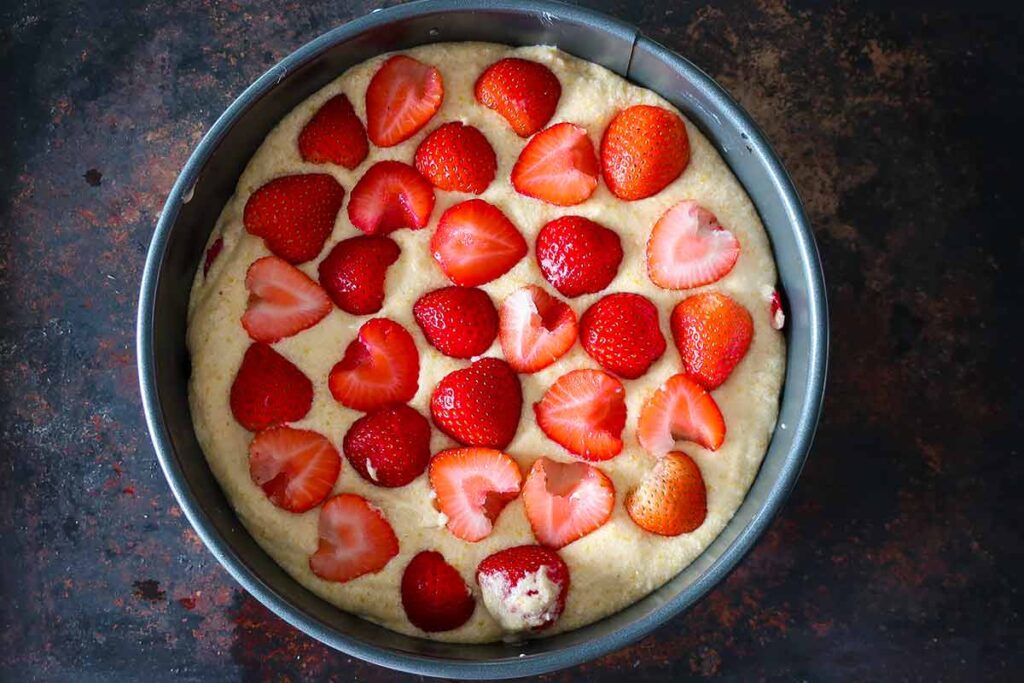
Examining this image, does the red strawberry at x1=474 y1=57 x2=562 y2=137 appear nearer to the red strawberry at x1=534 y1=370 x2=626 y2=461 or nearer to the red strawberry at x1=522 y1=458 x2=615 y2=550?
the red strawberry at x1=534 y1=370 x2=626 y2=461

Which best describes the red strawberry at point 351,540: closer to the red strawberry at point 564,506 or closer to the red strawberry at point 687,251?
the red strawberry at point 564,506

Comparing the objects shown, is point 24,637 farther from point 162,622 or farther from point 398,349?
point 398,349

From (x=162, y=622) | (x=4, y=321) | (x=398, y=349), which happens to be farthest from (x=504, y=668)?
(x=4, y=321)

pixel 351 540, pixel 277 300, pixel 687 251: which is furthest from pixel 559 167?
pixel 351 540

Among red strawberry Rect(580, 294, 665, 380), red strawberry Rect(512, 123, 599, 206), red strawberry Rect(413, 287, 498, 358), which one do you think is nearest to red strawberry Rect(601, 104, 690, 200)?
red strawberry Rect(512, 123, 599, 206)

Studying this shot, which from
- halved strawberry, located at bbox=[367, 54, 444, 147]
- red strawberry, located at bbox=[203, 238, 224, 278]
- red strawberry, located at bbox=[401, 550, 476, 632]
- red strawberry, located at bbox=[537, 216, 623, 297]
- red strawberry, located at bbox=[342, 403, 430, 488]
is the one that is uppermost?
halved strawberry, located at bbox=[367, 54, 444, 147]

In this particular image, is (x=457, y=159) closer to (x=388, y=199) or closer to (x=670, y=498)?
(x=388, y=199)
